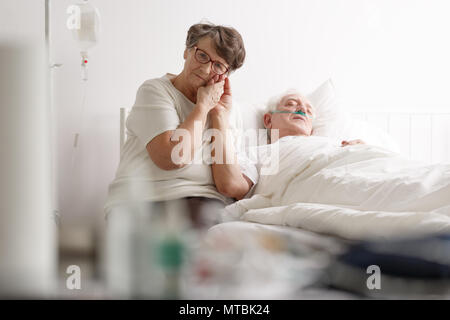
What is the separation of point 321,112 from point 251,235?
41.0 inches

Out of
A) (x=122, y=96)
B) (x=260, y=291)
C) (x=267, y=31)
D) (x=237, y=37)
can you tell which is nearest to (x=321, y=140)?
(x=237, y=37)

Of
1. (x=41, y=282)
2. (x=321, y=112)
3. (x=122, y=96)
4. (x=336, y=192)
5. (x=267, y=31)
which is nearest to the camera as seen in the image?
(x=41, y=282)

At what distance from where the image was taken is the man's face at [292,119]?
1.11 metres

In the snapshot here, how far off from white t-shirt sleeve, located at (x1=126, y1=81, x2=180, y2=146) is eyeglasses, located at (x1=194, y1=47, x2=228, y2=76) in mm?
95

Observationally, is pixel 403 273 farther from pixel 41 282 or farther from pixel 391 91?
pixel 391 91

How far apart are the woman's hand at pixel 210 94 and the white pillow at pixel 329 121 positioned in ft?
1.08

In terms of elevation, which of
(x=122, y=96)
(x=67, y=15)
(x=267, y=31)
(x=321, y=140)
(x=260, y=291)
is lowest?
(x=260, y=291)

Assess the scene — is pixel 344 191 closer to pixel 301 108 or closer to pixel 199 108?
pixel 199 108

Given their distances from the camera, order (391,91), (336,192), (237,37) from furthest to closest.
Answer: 1. (391,91)
2. (237,37)
3. (336,192)

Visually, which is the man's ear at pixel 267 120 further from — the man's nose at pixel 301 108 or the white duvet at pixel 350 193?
the white duvet at pixel 350 193

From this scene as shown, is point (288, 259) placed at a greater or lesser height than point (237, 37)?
lesser

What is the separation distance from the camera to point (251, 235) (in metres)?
0.27

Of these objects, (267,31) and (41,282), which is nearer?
(41,282)

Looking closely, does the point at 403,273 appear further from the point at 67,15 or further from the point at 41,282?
the point at 67,15
